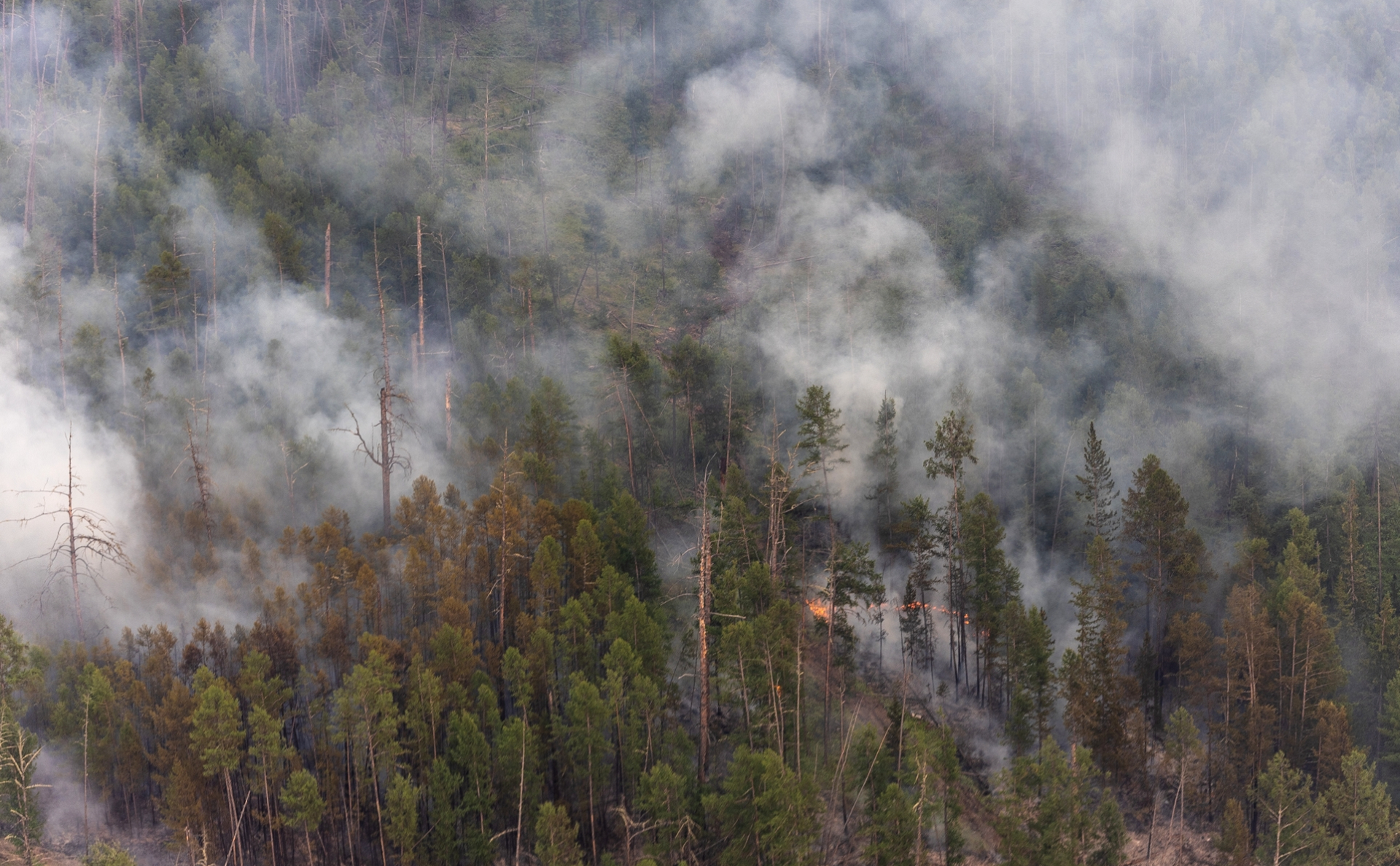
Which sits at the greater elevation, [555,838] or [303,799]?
[303,799]

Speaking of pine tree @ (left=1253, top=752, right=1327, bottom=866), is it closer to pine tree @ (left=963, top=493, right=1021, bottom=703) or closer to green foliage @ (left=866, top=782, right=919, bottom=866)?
pine tree @ (left=963, top=493, right=1021, bottom=703)

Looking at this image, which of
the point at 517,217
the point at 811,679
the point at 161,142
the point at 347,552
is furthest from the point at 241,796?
the point at 517,217

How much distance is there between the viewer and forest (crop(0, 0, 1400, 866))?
35969mm

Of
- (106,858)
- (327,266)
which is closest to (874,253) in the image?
(327,266)

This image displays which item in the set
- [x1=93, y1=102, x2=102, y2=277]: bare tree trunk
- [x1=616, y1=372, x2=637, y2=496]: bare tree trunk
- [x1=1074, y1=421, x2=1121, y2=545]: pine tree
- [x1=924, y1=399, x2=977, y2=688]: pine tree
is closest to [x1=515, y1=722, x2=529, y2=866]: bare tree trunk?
[x1=616, y1=372, x2=637, y2=496]: bare tree trunk

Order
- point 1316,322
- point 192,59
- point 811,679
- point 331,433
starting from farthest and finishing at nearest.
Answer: point 1316,322, point 192,59, point 331,433, point 811,679

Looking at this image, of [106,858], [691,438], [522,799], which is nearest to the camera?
[106,858]

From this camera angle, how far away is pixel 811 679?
4606 cm

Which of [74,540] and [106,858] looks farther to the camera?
[74,540]

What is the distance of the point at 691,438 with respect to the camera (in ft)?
188

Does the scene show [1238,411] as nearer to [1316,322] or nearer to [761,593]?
[1316,322]

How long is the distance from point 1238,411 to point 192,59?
2841 inches

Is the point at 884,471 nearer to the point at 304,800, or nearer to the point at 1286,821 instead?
the point at 1286,821

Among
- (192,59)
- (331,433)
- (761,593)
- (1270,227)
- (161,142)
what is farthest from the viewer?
(1270,227)
